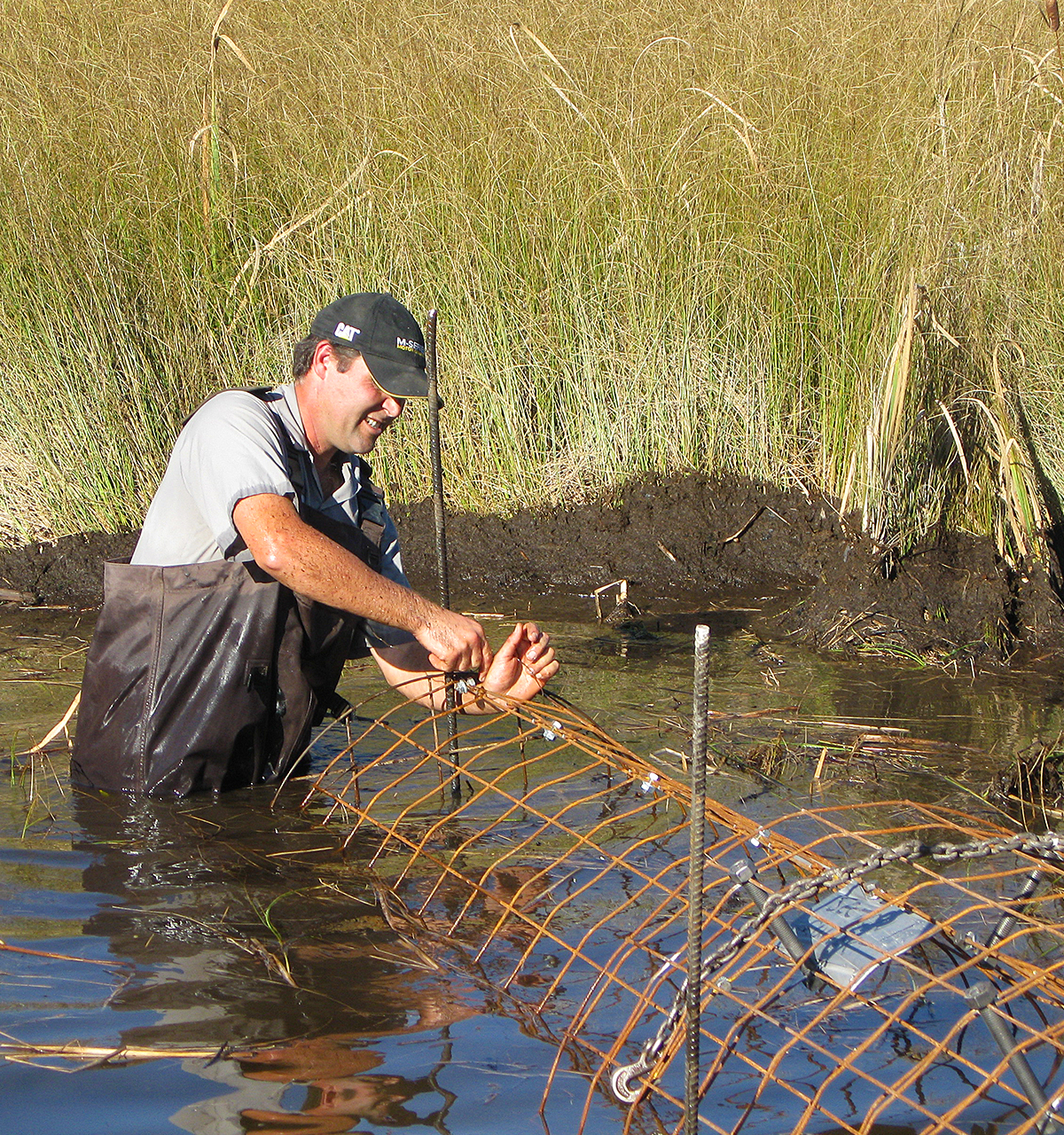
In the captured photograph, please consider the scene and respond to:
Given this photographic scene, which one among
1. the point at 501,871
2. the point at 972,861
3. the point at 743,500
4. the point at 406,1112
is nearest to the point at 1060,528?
the point at 743,500

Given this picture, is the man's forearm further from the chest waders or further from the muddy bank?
the muddy bank

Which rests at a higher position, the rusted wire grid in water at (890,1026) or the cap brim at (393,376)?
the cap brim at (393,376)

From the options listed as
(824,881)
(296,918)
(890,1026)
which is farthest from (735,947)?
(296,918)

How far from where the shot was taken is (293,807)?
3.52 metres

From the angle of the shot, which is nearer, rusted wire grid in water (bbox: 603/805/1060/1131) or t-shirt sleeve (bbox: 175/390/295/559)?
rusted wire grid in water (bbox: 603/805/1060/1131)

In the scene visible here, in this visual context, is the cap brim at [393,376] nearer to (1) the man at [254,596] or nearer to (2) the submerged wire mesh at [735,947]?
(1) the man at [254,596]

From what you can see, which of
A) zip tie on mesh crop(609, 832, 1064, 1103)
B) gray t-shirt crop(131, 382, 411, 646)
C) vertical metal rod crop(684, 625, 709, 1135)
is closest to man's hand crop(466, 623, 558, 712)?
gray t-shirt crop(131, 382, 411, 646)

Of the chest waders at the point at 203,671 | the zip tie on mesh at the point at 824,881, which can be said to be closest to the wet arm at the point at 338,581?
the chest waders at the point at 203,671

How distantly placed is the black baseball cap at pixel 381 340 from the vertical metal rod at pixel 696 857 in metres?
1.79

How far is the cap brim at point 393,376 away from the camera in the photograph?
10.6 feet

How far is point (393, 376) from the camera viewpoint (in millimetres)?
3252

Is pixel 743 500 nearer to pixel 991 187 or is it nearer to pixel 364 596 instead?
pixel 991 187

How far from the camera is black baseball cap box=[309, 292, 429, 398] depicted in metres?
3.24

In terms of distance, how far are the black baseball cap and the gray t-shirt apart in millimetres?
259
